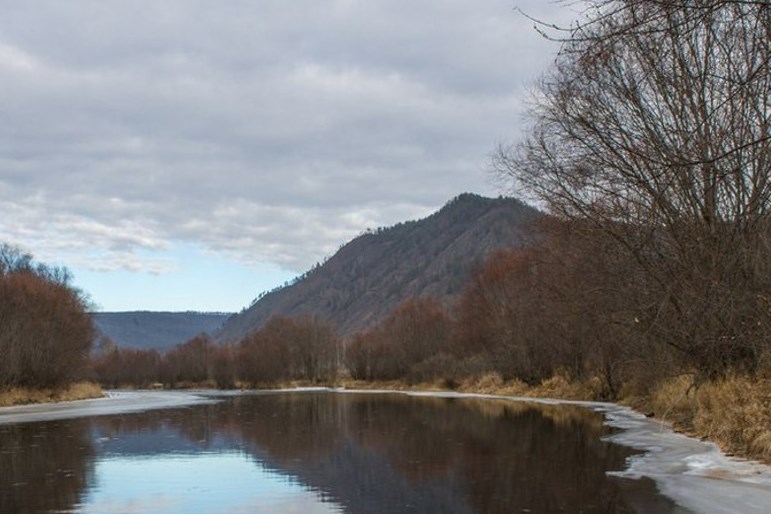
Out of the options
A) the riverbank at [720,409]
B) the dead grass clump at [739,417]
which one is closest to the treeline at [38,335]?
the riverbank at [720,409]

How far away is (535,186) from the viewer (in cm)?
2258

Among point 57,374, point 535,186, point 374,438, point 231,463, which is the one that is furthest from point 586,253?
point 57,374

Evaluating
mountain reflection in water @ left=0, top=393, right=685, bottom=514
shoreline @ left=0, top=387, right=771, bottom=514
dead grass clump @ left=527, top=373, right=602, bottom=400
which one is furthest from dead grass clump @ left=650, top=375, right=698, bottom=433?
dead grass clump @ left=527, top=373, right=602, bottom=400

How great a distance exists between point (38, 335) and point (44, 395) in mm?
4303

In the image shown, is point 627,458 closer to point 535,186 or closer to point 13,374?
point 535,186

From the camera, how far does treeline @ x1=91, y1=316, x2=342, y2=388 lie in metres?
103

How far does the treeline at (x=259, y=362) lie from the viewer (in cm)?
10319

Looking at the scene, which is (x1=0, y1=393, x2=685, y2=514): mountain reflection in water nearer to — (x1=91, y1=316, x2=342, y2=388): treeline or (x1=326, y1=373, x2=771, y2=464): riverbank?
(x1=326, y1=373, x2=771, y2=464): riverbank

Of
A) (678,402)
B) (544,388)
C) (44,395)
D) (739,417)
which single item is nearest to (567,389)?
(544,388)

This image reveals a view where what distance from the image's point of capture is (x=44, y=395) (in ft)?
166

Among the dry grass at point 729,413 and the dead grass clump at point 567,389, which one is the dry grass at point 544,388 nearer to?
the dead grass clump at point 567,389

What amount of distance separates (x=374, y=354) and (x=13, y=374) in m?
48.7

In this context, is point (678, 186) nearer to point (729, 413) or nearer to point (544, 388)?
point (729, 413)

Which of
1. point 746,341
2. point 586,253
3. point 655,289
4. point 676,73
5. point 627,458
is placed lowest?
point 627,458
